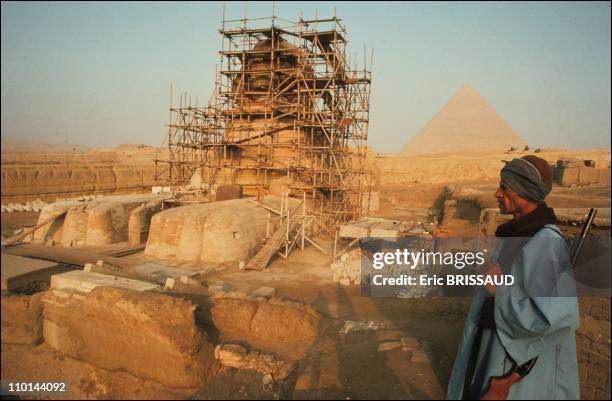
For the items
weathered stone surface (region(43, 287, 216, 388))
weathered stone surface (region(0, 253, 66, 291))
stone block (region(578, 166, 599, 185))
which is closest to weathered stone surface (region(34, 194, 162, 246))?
weathered stone surface (region(43, 287, 216, 388))

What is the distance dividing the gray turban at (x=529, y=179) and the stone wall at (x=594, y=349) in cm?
199

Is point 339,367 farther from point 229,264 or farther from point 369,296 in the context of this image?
point 229,264

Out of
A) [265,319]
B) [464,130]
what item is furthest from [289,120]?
[464,130]

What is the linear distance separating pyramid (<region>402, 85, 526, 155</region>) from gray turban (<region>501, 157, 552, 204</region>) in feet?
225

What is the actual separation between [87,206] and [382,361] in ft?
50.1

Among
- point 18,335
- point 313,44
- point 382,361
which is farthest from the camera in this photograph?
point 313,44

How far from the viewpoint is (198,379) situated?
17.4 ft

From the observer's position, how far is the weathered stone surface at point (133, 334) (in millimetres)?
5246

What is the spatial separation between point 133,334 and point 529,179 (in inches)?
213

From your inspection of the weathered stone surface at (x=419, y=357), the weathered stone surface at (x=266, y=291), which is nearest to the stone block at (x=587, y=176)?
the weathered stone surface at (x=266, y=291)

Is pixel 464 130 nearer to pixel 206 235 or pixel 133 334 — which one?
pixel 206 235

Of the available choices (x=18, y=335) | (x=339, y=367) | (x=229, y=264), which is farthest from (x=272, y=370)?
(x=229, y=264)

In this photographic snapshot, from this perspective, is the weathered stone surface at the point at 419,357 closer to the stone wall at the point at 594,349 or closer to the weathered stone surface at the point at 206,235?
the stone wall at the point at 594,349

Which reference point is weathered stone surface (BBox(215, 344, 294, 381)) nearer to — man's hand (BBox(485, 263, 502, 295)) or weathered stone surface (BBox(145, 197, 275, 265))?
man's hand (BBox(485, 263, 502, 295))
